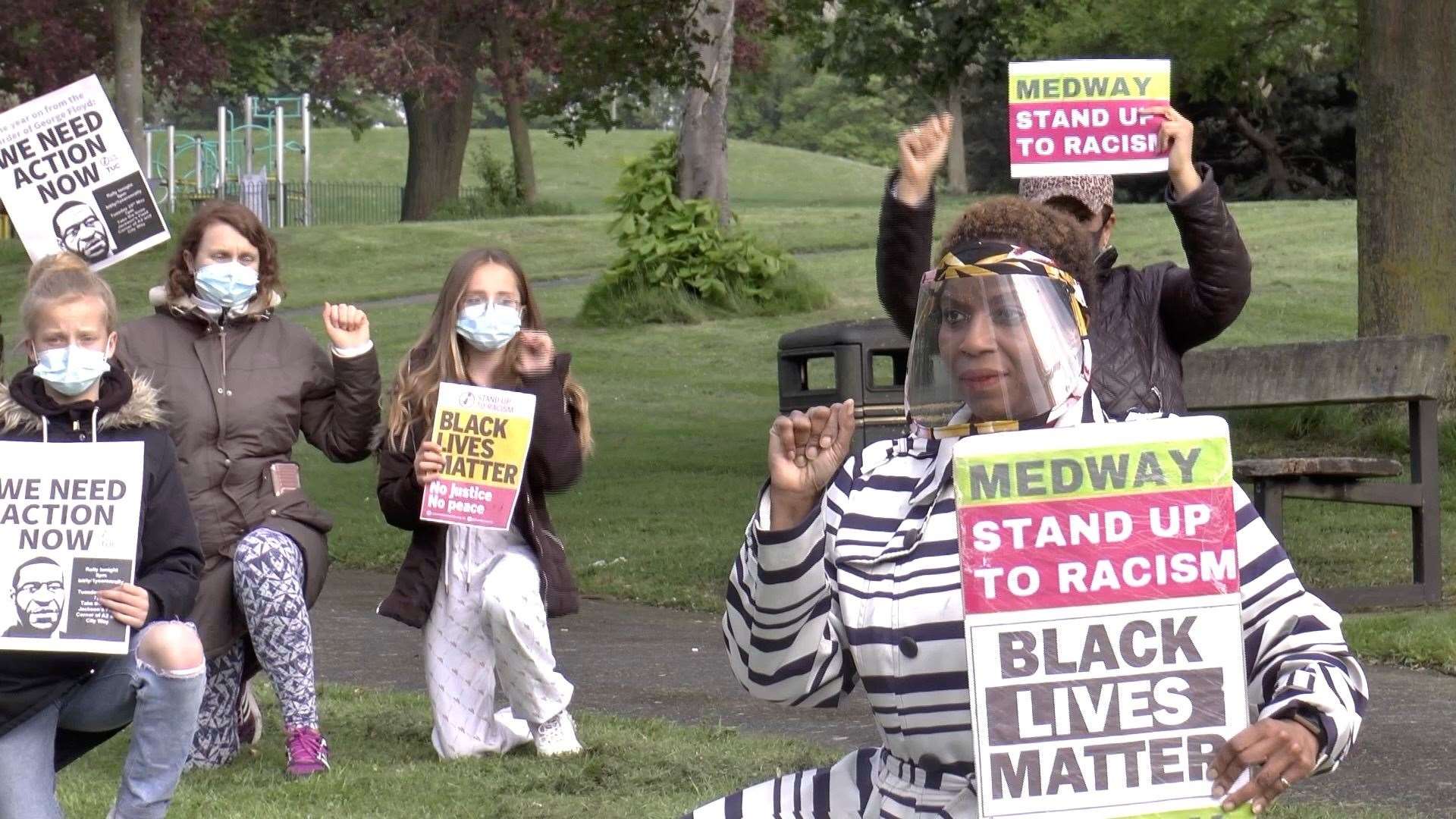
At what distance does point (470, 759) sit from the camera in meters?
6.18

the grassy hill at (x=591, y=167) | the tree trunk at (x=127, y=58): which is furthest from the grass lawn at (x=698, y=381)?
the grassy hill at (x=591, y=167)

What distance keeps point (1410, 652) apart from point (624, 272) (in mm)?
15009

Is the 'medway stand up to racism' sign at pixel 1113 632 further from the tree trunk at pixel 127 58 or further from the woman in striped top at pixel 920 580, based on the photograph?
the tree trunk at pixel 127 58

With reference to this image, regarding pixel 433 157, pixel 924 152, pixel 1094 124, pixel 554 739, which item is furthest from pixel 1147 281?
pixel 433 157

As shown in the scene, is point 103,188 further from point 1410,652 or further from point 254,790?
point 1410,652

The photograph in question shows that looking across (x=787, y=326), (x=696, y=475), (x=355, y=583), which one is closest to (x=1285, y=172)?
(x=787, y=326)

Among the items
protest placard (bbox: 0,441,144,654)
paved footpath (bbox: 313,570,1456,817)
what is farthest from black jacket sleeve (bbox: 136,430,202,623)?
paved footpath (bbox: 313,570,1456,817)

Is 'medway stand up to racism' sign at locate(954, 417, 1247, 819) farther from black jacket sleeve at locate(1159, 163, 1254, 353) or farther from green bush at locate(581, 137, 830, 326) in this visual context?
green bush at locate(581, 137, 830, 326)

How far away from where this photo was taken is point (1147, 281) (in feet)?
18.1

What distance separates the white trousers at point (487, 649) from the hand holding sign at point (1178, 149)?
2.28 metres

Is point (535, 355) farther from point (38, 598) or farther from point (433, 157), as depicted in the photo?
point (433, 157)

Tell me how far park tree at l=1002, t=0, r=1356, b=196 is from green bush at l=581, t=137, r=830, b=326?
3693mm

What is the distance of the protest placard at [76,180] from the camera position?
689cm

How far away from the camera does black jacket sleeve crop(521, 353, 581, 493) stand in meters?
6.10
